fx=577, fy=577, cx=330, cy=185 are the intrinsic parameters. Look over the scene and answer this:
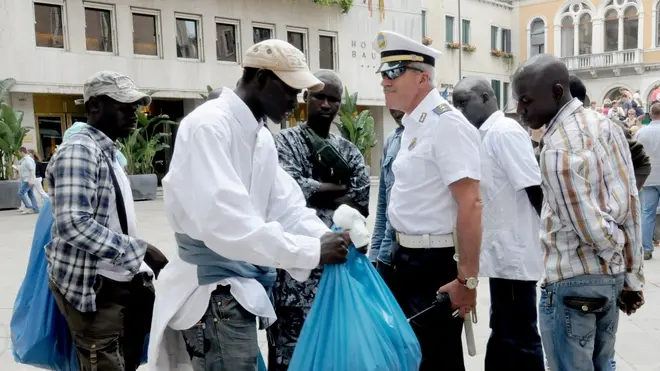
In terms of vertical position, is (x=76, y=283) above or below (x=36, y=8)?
below

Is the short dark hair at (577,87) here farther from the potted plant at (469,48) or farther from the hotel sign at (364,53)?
the potted plant at (469,48)

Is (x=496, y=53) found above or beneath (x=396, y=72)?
above

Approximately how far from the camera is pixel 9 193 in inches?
590

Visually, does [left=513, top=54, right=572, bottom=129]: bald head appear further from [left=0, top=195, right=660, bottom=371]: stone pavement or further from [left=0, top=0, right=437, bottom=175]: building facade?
[left=0, top=0, right=437, bottom=175]: building facade

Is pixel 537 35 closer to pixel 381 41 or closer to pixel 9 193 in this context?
pixel 9 193

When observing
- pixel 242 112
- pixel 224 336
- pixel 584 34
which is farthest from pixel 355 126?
pixel 584 34

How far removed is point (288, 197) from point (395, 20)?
2418 centimetres

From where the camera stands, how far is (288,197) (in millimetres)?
2461

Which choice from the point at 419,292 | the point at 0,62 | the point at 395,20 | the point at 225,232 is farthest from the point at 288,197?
the point at 395,20

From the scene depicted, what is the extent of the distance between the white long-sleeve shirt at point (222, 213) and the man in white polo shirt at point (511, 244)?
58.4 inches

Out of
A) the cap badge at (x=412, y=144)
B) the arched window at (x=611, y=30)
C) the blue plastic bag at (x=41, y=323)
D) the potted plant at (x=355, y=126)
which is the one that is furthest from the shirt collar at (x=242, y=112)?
the arched window at (x=611, y=30)

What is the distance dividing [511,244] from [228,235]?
2033mm

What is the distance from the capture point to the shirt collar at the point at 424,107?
2797mm

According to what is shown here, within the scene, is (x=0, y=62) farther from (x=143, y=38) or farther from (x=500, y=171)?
(x=500, y=171)
